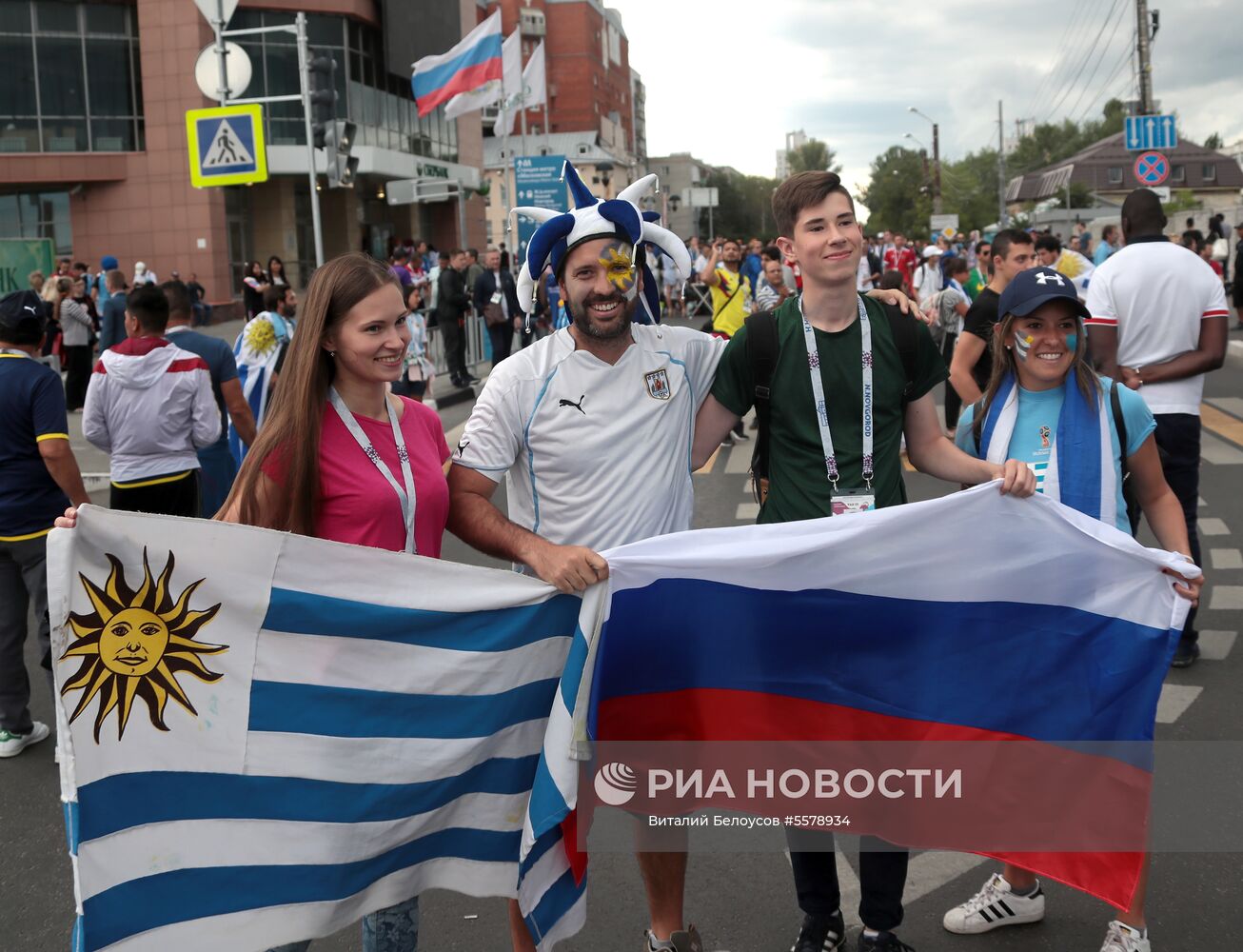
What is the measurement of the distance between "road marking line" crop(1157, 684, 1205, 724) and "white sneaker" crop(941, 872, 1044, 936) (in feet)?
6.53

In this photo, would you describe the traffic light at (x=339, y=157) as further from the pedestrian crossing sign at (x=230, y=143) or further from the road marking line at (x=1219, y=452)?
the road marking line at (x=1219, y=452)

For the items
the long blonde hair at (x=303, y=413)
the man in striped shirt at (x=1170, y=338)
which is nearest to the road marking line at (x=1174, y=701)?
the man in striped shirt at (x=1170, y=338)

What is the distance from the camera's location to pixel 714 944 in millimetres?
3955

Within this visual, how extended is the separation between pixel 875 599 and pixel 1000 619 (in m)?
0.36

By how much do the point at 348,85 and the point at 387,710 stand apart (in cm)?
4451

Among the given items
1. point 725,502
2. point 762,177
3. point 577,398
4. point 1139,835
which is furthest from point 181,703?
point 762,177

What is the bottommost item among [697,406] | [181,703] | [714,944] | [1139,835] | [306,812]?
[714,944]

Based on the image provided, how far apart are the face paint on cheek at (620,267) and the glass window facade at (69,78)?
40127 millimetres

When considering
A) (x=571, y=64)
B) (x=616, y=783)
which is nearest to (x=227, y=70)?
(x=616, y=783)

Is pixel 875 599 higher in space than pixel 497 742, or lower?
higher

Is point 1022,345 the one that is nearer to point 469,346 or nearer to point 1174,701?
point 1174,701

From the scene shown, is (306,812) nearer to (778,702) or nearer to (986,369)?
(778,702)

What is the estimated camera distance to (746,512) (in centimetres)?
1034

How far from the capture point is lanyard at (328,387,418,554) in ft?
10.9
